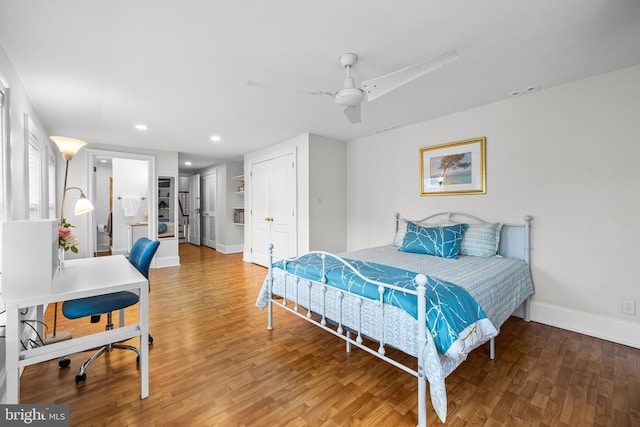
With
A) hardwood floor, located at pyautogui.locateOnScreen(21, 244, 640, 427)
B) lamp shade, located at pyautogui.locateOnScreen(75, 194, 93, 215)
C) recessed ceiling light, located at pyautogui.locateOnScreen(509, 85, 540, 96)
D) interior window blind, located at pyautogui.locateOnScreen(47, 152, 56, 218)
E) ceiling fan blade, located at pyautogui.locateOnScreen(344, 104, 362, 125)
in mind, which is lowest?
hardwood floor, located at pyautogui.locateOnScreen(21, 244, 640, 427)

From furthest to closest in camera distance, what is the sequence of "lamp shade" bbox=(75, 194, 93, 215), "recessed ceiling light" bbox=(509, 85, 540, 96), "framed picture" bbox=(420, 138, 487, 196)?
"framed picture" bbox=(420, 138, 487, 196) → "recessed ceiling light" bbox=(509, 85, 540, 96) → "lamp shade" bbox=(75, 194, 93, 215)

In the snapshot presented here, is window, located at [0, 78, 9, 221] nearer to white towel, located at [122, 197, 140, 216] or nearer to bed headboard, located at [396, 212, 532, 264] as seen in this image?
bed headboard, located at [396, 212, 532, 264]

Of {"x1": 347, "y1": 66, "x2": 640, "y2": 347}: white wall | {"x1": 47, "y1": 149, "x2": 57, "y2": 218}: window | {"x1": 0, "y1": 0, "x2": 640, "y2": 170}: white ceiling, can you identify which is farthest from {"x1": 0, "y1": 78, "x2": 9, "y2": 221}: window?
{"x1": 347, "y1": 66, "x2": 640, "y2": 347}: white wall

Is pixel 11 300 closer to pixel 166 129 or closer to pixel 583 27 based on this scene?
pixel 166 129

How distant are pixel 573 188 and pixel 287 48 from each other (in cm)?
289

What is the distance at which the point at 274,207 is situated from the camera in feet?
16.7

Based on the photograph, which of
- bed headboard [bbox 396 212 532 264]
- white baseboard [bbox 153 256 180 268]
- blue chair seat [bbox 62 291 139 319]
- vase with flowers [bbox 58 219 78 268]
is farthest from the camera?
white baseboard [bbox 153 256 180 268]

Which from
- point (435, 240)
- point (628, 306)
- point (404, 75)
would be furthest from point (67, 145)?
point (628, 306)

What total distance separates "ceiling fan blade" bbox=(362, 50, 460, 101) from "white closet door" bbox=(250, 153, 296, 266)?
8.97 feet

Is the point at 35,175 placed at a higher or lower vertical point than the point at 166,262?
higher

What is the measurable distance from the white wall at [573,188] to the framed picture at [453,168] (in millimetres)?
89

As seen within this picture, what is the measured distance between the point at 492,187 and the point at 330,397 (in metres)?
2.78

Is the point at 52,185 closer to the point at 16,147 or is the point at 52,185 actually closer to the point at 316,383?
the point at 16,147

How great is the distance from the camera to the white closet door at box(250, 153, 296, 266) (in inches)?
184
